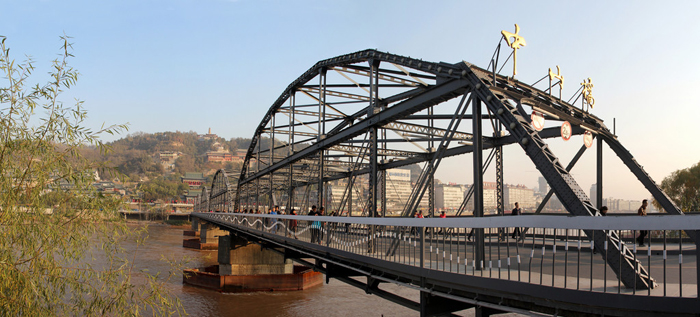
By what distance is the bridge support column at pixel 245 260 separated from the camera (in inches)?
1356

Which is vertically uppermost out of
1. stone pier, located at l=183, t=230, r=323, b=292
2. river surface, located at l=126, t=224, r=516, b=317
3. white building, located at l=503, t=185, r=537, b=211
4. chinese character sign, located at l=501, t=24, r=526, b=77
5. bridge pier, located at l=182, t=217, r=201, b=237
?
chinese character sign, located at l=501, t=24, r=526, b=77

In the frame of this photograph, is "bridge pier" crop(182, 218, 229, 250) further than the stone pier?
Yes

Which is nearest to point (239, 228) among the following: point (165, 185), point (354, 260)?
point (354, 260)

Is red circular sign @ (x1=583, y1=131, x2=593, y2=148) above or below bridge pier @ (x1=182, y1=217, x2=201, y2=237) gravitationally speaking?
above

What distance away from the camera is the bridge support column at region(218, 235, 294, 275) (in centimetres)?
3444

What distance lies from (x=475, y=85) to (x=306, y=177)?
3579 cm

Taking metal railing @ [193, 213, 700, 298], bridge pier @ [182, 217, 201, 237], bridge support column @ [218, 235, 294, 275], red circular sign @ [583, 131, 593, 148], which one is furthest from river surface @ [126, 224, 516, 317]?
bridge pier @ [182, 217, 201, 237]

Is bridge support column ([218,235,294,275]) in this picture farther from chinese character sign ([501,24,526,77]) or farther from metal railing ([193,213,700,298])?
chinese character sign ([501,24,526,77])

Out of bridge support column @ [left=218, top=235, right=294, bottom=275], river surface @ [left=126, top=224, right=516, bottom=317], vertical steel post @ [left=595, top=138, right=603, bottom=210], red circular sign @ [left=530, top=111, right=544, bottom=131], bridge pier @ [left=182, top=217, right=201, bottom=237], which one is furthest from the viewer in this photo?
bridge pier @ [left=182, top=217, right=201, bottom=237]

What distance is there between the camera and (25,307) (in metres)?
8.15

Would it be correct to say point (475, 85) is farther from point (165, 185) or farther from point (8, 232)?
point (165, 185)

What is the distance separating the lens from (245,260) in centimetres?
3528

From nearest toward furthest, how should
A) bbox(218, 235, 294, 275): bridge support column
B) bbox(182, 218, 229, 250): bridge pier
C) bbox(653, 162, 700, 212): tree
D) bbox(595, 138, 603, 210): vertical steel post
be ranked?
1. bbox(595, 138, 603, 210): vertical steel post
2. bbox(218, 235, 294, 275): bridge support column
3. bbox(653, 162, 700, 212): tree
4. bbox(182, 218, 229, 250): bridge pier

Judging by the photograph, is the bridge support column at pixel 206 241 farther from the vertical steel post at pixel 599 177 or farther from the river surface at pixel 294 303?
the vertical steel post at pixel 599 177
